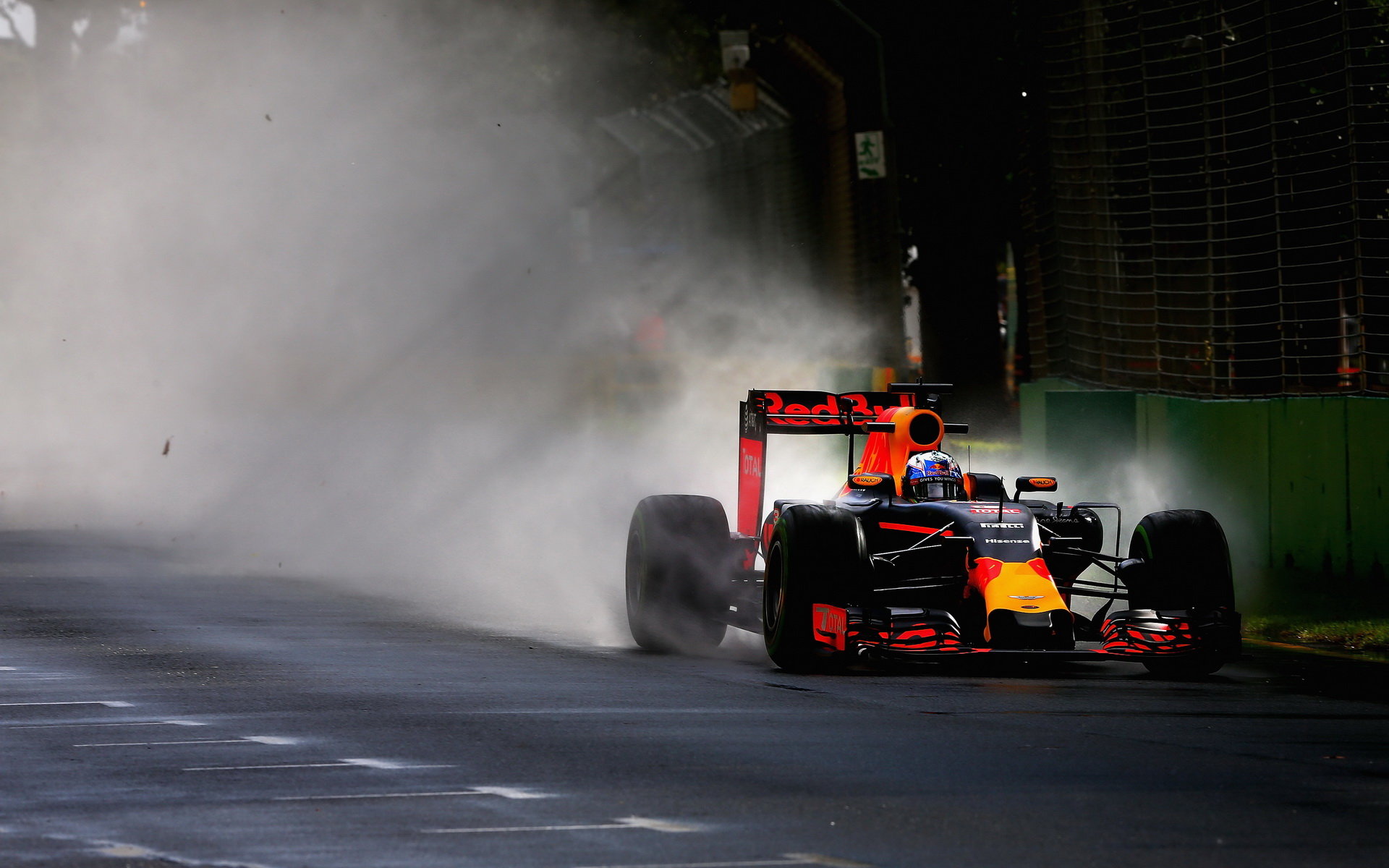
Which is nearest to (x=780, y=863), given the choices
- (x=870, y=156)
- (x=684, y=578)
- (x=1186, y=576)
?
(x=1186, y=576)

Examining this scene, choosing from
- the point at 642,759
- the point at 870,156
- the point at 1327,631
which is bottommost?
the point at 642,759

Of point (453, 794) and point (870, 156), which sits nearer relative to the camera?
point (453, 794)

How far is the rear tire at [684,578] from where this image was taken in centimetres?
1259

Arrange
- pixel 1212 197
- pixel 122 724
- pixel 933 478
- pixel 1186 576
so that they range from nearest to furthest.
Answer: pixel 122 724 < pixel 1186 576 < pixel 933 478 < pixel 1212 197

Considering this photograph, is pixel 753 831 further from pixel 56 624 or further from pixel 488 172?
pixel 488 172

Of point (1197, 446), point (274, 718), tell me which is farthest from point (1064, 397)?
point (274, 718)

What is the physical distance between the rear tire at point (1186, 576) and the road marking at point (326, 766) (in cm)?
424

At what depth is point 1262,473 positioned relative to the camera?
14.2 m

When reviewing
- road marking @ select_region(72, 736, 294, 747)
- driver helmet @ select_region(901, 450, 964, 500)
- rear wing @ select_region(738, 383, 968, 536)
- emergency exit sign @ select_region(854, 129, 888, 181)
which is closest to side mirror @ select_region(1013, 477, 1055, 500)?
driver helmet @ select_region(901, 450, 964, 500)

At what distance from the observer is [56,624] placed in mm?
13492

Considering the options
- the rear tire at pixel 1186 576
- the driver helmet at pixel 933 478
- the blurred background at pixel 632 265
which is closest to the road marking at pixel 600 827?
the rear tire at pixel 1186 576

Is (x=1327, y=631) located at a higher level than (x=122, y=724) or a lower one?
higher

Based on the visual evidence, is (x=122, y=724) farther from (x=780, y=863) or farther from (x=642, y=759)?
(x=780, y=863)

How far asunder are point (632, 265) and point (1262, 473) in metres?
28.2
